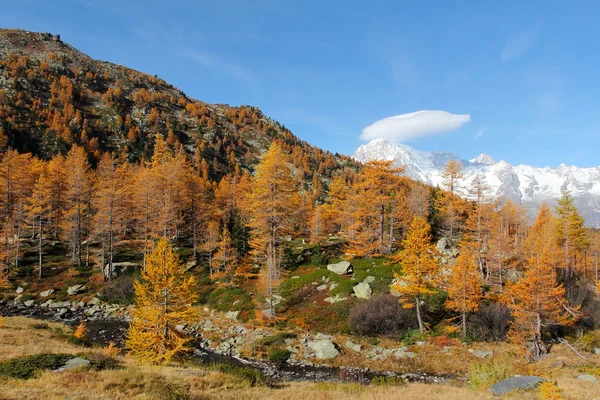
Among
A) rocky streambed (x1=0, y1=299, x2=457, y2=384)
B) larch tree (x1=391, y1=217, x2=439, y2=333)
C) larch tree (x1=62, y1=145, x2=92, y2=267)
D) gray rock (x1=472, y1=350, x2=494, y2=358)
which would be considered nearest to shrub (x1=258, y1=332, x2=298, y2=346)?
rocky streambed (x1=0, y1=299, x2=457, y2=384)

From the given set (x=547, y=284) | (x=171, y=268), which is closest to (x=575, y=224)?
(x=547, y=284)

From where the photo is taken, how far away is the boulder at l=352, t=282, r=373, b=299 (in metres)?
33.1

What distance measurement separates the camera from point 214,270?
44.6m

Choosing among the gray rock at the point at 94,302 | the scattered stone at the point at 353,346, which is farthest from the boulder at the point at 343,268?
the gray rock at the point at 94,302

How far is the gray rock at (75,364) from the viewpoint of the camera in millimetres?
14234

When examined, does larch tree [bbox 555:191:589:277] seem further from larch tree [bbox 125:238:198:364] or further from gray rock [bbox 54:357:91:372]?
gray rock [bbox 54:357:91:372]

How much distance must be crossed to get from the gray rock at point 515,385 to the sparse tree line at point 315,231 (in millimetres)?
11773

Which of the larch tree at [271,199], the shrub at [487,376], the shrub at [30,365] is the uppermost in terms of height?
the larch tree at [271,199]

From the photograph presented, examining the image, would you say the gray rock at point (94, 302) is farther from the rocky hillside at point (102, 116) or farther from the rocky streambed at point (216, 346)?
the rocky hillside at point (102, 116)

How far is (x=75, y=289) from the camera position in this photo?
41.8 m

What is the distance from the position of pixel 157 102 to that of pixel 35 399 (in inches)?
6723

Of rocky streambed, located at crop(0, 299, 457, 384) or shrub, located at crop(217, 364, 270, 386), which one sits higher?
shrub, located at crop(217, 364, 270, 386)

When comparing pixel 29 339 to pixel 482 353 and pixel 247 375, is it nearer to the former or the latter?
pixel 247 375

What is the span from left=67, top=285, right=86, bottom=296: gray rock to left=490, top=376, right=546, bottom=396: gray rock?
→ 48429 mm
